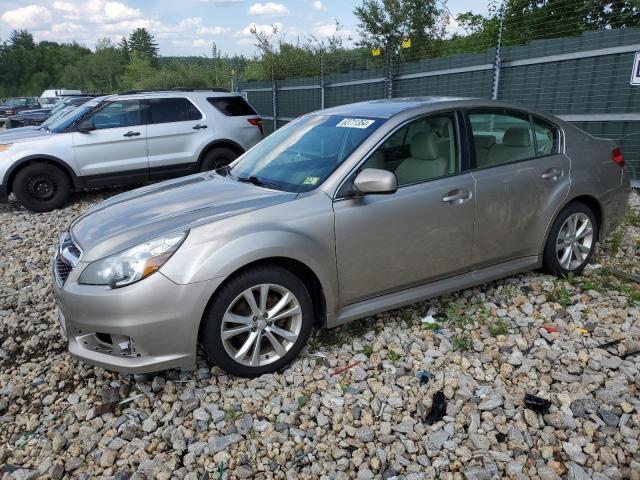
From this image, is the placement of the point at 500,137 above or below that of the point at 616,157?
above

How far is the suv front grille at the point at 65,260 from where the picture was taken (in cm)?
303

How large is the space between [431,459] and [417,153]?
207cm

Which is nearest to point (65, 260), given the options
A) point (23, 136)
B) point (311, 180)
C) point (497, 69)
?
point (311, 180)

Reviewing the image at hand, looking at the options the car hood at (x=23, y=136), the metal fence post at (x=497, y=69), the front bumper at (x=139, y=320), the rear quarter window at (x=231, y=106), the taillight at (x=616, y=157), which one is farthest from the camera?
the rear quarter window at (x=231, y=106)

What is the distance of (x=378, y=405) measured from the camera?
290 cm

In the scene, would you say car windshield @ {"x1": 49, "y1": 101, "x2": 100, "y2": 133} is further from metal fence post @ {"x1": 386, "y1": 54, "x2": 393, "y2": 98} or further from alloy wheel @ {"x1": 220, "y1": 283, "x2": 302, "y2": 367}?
alloy wheel @ {"x1": 220, "y1": 283, "x2": 302, "y2": 367}

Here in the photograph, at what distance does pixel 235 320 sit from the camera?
9.62ft

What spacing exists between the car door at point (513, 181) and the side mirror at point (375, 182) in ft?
2.90

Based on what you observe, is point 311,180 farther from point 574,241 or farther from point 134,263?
point 574,241

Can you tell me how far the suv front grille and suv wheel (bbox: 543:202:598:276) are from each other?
11.6 ft

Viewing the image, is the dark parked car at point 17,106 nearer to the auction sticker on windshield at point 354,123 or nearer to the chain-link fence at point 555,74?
the chain-link fence at point 555,74

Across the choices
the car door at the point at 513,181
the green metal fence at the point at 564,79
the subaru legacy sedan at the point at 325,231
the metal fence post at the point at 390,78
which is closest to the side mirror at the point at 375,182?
the subaru legacy sedan at the point at 325,231

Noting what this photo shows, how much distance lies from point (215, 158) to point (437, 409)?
278 inches

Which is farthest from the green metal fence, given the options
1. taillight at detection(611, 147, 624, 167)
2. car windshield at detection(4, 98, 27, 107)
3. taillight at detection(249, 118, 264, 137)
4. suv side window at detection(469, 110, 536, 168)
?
car windshield at detection(4, 98, 27, 107)
